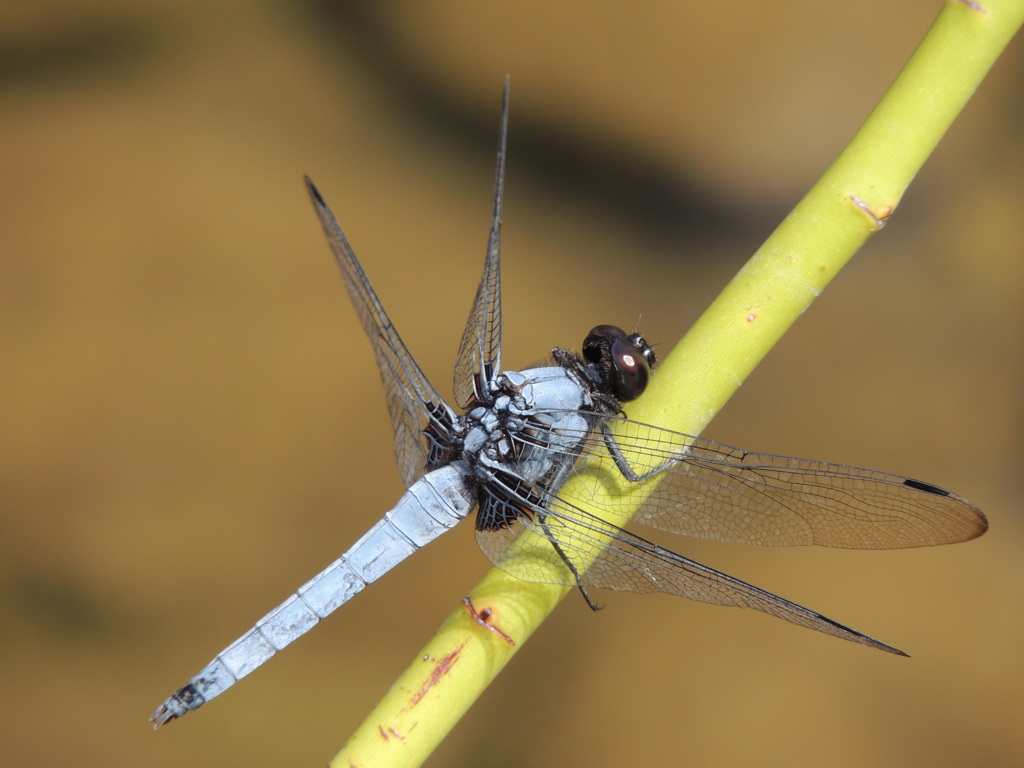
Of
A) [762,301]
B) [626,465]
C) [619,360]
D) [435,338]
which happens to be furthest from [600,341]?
[435,338]

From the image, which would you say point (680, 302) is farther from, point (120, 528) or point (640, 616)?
point (120, 528)

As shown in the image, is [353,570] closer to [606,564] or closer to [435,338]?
[606,564]

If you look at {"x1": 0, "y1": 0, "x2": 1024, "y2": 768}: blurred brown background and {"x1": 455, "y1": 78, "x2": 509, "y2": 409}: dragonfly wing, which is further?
{"x1": 0, "y1": 0, "x2": 1024, "y2": 768}: blurred brown background

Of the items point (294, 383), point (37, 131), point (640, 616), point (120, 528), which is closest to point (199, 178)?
point (37, 131)

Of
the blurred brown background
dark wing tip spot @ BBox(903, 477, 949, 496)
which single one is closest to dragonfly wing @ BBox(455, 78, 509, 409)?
dark wing tip spot @ BBox(903, 477, 949, 496)

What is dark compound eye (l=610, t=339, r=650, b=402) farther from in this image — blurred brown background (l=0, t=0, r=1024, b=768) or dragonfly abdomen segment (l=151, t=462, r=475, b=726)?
blurred brown background (l=0, t=0, r=1024, b=768)

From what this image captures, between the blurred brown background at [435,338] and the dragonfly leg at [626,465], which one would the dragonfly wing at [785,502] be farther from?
the blurred brown background at [435,338]
